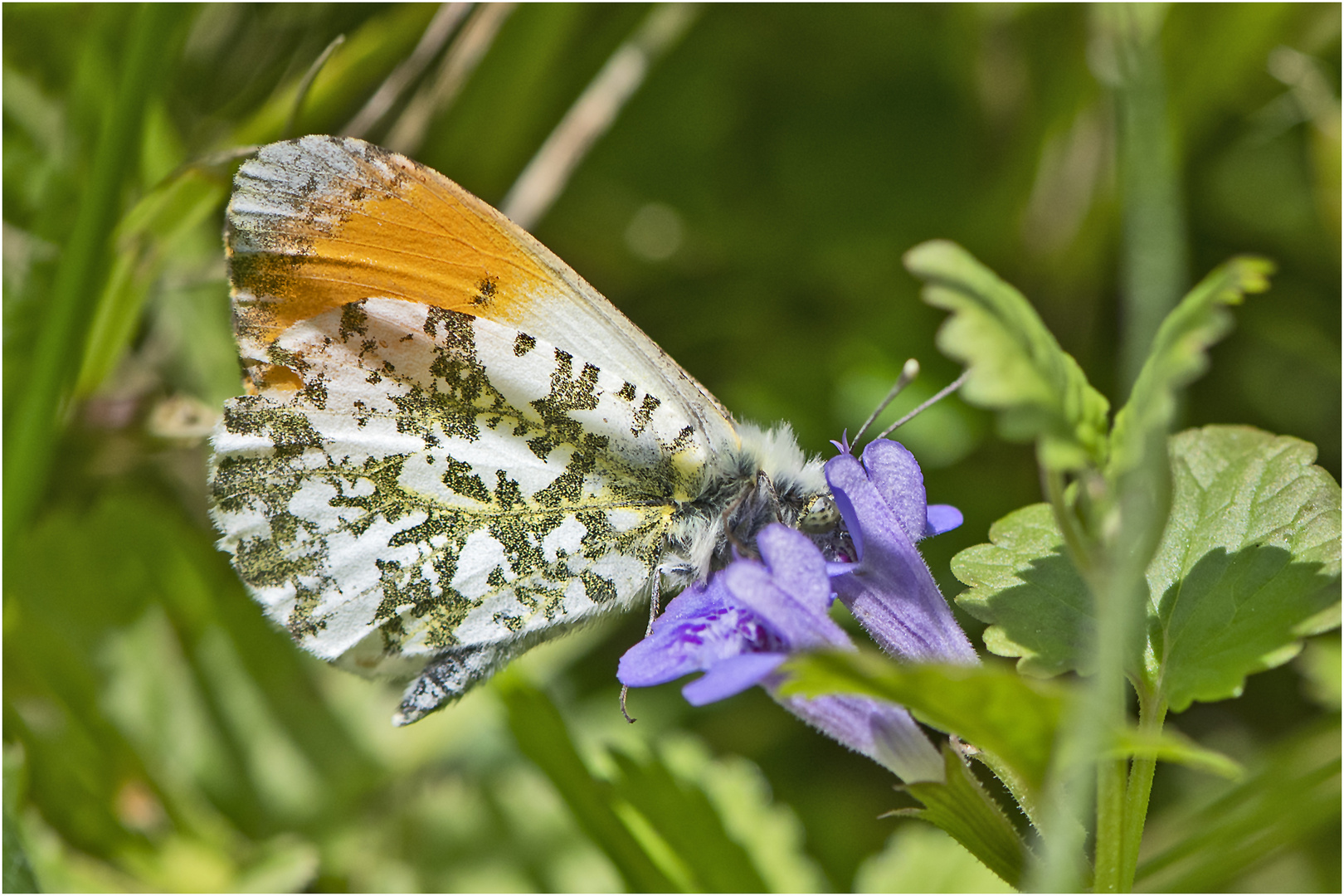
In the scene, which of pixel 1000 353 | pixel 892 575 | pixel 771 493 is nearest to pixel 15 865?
pixel 771 493

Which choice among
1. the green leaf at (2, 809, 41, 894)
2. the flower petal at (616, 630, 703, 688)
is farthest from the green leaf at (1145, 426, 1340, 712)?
the green leaf at (2, 809, 41, 894)

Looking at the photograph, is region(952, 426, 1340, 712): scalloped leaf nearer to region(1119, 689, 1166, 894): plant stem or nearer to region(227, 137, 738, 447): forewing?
region(1119, 689, 1166, 894): plant stem

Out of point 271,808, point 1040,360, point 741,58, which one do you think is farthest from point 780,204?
point 1040,360

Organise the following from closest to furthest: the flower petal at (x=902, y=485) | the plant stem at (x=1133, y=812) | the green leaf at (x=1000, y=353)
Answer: the green leaf at (x=1000, y=353)
the plant stem at (x=1133, y=812)
the flower petal at (x=902, y=485)

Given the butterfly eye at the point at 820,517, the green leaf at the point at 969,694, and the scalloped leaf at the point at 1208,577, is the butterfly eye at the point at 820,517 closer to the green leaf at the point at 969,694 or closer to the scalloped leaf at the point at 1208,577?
the scalloped leaf at the point at 1208,577

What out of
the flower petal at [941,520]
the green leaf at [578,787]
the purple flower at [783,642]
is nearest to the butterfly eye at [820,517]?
the flower petal at [941,520]

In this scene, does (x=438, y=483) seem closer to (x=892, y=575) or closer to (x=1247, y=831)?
(x=892, y=575)
